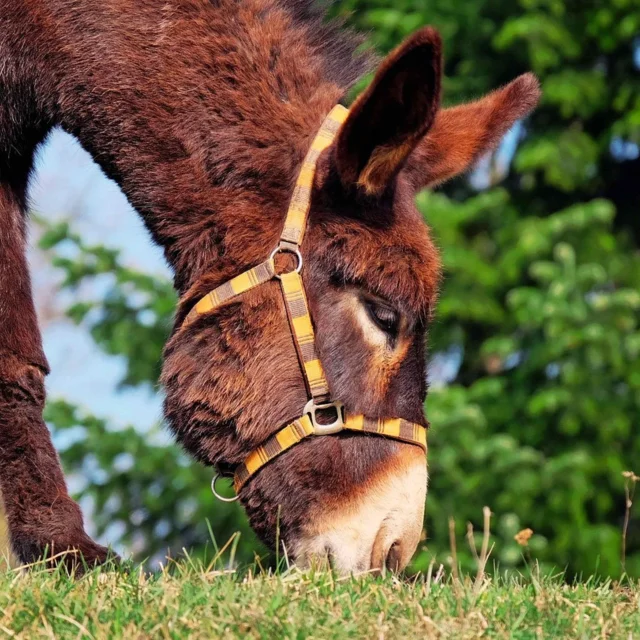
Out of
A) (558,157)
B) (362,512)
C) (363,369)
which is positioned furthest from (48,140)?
(558,157)

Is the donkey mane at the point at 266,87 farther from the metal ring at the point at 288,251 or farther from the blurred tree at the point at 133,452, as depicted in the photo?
the blurred tree at the point at 133,452

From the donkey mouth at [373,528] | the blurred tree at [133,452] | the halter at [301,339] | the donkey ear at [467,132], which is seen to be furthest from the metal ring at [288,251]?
the blurred tree at [133,452]

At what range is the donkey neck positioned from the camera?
3465 millimetres

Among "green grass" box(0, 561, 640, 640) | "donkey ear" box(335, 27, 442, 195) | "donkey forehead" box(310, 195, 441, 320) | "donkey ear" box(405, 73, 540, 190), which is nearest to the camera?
"green grass" box(0, 561, 640, 640)

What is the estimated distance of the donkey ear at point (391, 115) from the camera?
296 cm

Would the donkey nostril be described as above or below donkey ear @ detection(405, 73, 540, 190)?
below

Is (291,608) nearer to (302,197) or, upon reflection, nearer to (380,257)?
(380,257)

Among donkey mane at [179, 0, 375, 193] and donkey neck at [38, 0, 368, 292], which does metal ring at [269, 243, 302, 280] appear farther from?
donkey mane at [179, 0, 375, 193]

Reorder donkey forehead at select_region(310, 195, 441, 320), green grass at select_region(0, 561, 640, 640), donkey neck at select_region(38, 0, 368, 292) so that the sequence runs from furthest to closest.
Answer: donkey neck at select_region(38, 0, 368, 292) < donkey forehead at select_region(310, 195, 441, 320) < green grass at select_region(0, 561, 640, 640)

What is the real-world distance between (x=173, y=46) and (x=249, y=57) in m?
0.27

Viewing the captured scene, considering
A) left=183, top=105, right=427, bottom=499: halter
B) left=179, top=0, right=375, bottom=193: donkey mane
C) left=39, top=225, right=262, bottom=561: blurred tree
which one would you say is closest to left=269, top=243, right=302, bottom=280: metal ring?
left=183, top=105, right=427, bottom=499: halter

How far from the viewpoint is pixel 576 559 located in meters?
7.55

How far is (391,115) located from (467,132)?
2.43 ft

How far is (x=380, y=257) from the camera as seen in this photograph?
333 cm
